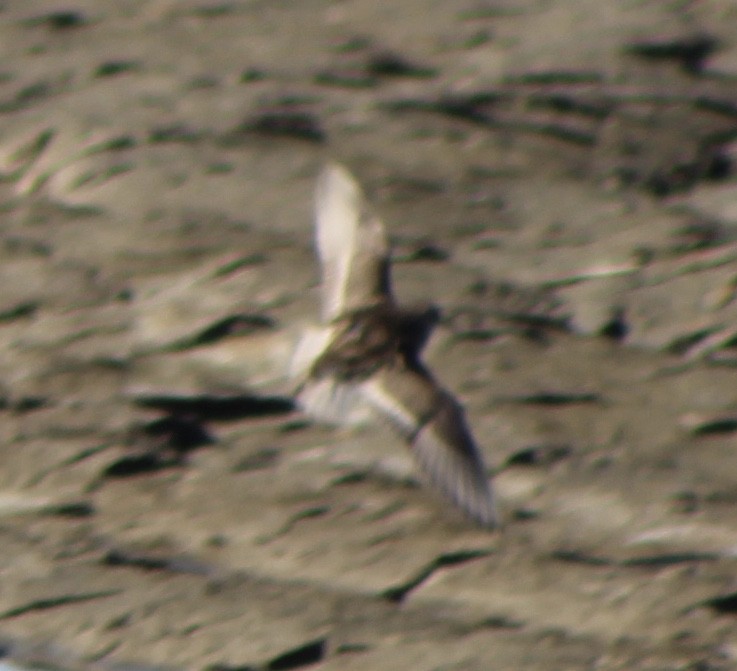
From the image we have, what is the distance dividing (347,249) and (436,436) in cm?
62

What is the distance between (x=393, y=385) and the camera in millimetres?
3004

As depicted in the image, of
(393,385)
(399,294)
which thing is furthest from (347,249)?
(393,385)

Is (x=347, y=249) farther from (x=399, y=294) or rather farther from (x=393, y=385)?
(x=393, y=385)

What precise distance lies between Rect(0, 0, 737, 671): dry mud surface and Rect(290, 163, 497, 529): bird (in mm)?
220

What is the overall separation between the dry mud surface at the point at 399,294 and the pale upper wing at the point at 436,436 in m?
0.20

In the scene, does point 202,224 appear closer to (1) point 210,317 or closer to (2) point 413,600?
(1) point 210,317

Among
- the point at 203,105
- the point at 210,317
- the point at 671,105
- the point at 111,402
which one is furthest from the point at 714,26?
the point at 111,402

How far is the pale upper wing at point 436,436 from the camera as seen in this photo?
2.95 meters

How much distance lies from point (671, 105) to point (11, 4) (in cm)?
180

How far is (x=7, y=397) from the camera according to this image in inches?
142

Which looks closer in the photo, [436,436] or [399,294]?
[436,436]

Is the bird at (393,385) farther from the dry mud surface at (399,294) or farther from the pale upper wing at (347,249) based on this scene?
the dry mud surface at (399,294)

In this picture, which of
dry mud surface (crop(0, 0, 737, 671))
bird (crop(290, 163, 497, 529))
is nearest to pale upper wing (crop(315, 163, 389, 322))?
bird (crop(290, 163, 497, 529))

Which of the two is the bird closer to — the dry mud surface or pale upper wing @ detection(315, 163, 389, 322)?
pale upper wing @ detection(315, 163, 389, 322)
